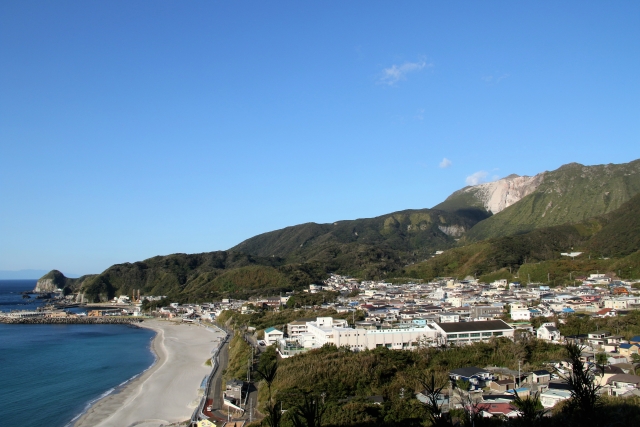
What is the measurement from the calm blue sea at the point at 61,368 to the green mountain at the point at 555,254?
45658 mm

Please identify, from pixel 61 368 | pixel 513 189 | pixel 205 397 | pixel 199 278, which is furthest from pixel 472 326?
pixel 513 189

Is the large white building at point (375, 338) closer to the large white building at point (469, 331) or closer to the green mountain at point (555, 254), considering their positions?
the large white building at point (469, 331)

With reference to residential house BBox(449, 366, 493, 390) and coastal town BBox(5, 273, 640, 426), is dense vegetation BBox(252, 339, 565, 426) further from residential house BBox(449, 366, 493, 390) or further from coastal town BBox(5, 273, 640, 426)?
coastal town BBox(5, 273, 640, 426)

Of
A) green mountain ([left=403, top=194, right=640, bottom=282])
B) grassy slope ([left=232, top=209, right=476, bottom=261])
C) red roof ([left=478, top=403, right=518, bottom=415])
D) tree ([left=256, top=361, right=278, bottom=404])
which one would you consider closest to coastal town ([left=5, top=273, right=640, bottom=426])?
red roof ([left=478, top=403, right=518, bottom=415])

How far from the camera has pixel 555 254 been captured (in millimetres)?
76875

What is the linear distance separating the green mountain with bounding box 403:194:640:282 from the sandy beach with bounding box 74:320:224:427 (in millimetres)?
42190

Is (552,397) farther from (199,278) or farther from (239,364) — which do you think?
(199,278)

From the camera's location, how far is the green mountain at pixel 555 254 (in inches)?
2384

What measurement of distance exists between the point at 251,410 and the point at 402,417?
6.83m

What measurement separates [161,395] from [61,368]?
10760mm

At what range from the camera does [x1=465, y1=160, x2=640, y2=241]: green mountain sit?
11806cm

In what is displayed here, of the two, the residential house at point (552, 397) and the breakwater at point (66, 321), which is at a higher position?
the breakwater at point (66, 321)

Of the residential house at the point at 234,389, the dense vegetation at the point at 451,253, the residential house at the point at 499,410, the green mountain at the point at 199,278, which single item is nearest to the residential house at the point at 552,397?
the residential house at the point at 499,410

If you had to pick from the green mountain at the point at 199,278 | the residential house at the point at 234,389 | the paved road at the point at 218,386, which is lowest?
the paved road at the point at 218,386
